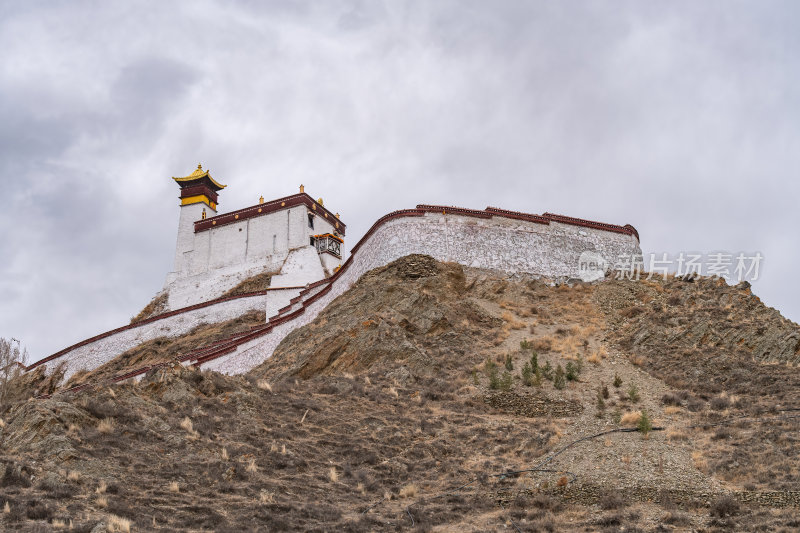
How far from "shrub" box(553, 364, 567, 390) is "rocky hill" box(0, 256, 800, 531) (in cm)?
14

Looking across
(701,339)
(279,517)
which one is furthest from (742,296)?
(279,517)

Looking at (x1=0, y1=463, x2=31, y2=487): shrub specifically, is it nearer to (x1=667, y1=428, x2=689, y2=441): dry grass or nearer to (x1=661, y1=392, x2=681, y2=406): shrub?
(x1=667, y1=428, x2=689, y2=441): dry grass

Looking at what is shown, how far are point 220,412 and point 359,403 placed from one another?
3.63 metres

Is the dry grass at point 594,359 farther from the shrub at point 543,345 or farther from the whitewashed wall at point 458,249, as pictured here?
the whitewashed wall at point 458,249

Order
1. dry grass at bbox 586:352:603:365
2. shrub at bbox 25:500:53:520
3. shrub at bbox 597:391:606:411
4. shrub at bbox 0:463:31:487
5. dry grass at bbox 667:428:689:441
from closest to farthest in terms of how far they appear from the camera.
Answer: shrub at bbox 25:500:53:520
shrub at bbox 0:463:31:487
dry grass at bbox 667:428:689:441
shrub at bbox 597:391:606:411
dry grass at bbox 586:352:603:365

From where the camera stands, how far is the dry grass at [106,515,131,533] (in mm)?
10094

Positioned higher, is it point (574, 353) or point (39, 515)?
point (574, 353)

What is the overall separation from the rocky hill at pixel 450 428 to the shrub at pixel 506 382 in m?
0.06

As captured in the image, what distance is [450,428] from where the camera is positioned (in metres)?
16.9

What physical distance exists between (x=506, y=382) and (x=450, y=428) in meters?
2.58

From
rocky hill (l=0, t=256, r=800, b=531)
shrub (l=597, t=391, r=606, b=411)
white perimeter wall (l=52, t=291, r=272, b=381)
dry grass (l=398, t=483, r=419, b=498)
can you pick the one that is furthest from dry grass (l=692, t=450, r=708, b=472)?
white perimeter wall (l=52, t=291, r=272, b=381)

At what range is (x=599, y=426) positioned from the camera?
1595cm

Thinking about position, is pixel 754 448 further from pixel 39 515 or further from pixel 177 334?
pixel 177 334

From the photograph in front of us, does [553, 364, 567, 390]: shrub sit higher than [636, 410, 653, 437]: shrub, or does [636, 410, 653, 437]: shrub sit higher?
[553, 364, 567, 390]: shrub
